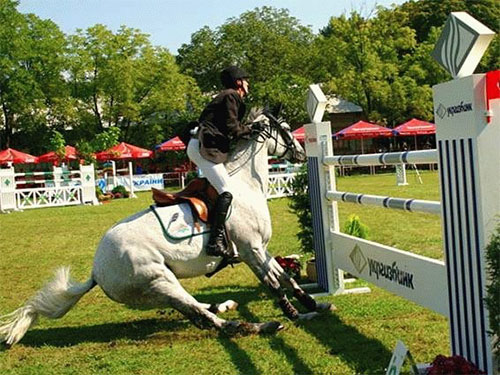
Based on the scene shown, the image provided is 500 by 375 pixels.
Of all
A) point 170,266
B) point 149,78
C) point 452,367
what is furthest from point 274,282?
point 149,78

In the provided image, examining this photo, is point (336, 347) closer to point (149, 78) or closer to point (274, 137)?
point (274, 137)

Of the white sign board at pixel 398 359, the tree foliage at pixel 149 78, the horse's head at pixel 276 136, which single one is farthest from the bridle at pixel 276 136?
the tree foliage at pixel 149 78

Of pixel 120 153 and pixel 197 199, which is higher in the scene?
pixel 120 153

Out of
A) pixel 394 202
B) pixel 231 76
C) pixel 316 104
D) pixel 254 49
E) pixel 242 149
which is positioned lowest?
pixel 394 202

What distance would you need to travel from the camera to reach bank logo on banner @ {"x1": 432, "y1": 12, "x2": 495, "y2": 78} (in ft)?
11.5

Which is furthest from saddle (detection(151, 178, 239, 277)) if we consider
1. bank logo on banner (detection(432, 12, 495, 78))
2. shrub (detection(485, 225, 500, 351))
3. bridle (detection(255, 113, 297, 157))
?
shrub (detection(485, 225, 500, 351))

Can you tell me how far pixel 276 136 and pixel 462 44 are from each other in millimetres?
3074

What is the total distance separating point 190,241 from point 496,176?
2.84 m

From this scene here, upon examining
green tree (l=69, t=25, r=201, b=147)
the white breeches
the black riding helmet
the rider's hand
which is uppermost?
green tree (l=69, t=25, r=201, b=147)

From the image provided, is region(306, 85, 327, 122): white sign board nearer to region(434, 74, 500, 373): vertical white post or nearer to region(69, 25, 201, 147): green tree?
region(434, 74, 500, 373): vertical white post

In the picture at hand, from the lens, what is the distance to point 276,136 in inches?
258

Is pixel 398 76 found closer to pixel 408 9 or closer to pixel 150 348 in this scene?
pixel 408 9

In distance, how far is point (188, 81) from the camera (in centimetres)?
4659

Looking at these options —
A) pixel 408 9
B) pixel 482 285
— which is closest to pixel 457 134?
pixel 482 285
